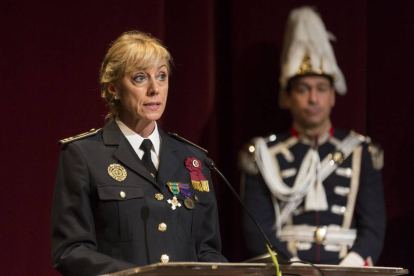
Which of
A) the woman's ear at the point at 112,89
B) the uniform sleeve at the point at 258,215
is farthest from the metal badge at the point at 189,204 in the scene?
the uniform sleeve at the point at 258,215

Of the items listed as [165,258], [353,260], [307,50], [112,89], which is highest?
[307,50]

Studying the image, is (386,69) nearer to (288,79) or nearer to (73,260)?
(288,79)

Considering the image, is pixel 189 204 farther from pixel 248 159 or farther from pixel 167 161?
pixel 248 159

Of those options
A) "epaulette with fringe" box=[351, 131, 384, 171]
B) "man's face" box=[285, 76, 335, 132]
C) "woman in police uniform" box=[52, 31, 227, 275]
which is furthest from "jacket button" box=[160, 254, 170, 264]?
"epaulette with fringe" box=[351, 131, 384, 171]

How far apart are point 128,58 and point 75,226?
0.48m

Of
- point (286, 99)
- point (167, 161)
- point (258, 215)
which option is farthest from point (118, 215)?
point (286, 99)

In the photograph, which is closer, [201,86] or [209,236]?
[209,236]

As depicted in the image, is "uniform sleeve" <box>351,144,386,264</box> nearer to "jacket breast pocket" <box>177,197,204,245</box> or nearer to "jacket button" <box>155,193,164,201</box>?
"jacket breast pocket" <box>177,197,204,245</box>

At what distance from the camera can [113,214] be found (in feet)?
6.46

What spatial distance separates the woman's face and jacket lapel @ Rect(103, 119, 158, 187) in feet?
0.23

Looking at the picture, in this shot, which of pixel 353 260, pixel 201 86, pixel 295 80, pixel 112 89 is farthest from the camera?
pixel 201 86

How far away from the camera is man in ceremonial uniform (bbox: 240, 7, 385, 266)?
2.86m

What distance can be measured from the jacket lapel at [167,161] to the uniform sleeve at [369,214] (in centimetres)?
99

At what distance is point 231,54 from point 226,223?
71cm
